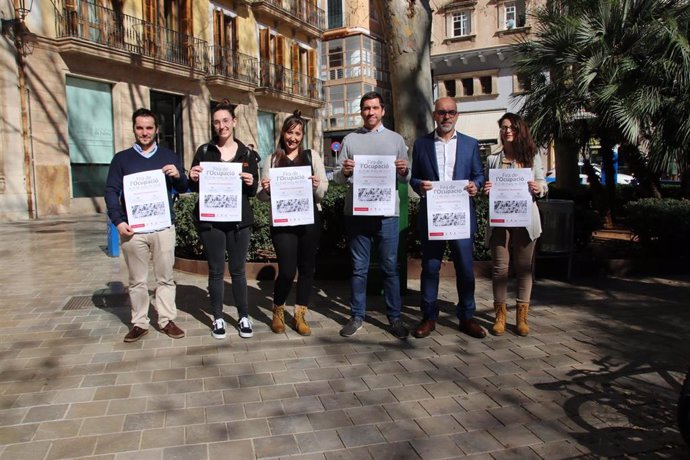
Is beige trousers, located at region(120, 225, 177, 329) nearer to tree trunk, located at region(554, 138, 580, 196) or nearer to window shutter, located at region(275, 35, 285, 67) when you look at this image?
tree trunk, located at region(554, 138, 580, 196)

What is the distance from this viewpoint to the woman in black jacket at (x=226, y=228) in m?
4.78

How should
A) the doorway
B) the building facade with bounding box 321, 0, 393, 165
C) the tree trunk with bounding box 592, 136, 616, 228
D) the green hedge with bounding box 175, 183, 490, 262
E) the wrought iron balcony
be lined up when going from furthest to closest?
the building facade with bounding box 321, 0, 393, 165 → the wrought iron balcony → the doorway → the tree trunk with bounding box 592, 136, 616, 228 → the green hedge with bounding box 175, 183, 490, 262

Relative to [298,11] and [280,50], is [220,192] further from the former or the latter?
[298,11]

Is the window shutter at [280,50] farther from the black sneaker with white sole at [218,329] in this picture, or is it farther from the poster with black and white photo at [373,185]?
the black sneaker with white sole at [218,329]

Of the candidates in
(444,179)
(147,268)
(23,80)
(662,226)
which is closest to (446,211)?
(444,179)

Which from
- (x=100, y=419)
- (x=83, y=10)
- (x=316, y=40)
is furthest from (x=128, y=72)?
(x=100, y=419)

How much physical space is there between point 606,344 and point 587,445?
1892 millimetres

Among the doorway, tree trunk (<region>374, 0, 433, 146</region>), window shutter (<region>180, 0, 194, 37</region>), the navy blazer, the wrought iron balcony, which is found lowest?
the navy blazer

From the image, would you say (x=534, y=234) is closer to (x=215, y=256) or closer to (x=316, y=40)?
(x=215, y=256)

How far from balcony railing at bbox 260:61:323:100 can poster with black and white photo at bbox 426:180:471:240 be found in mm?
23580

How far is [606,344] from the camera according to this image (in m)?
4.74

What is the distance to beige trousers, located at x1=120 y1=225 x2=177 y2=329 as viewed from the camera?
187 inches

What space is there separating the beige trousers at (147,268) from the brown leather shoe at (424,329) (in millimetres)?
2072

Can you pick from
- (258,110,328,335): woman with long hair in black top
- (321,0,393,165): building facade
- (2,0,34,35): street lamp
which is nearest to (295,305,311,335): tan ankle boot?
(258,110,328,335): woman with long hair in black top
